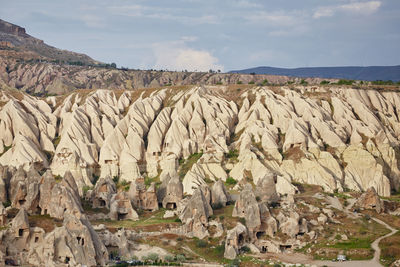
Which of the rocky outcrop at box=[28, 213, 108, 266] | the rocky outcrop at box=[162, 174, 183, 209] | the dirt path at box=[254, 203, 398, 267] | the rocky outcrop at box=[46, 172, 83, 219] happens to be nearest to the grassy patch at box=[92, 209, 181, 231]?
the rocky outcrop at box=[162, 174, 183, 209]

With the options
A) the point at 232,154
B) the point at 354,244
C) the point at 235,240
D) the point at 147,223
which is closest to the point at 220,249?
the point at 235,240

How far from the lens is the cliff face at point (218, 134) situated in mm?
85312

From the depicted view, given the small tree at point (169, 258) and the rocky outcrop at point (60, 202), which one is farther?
the rocky outcrop at point (60, 202)

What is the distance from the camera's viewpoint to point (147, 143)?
320ft

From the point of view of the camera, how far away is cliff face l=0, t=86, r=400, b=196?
85312 millimetres

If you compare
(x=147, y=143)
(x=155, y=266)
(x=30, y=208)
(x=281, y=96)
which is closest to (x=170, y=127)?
(x=147, y=143)

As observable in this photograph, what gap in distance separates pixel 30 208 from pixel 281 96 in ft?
173

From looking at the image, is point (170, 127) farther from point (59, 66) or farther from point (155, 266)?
point (59, 66)

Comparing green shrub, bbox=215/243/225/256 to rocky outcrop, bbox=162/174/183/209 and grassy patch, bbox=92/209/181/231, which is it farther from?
rocky outcrop, bbox=162/174/183/209

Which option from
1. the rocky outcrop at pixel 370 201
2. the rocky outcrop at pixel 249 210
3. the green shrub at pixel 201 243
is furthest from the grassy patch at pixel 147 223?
the rocky outcrop at pixel 370 201

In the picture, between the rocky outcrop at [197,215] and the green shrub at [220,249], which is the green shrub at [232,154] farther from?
Answer: the green shrub at [220,249]

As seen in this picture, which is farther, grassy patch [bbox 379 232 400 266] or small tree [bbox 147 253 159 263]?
small tree [bbox 147 253 159 263]

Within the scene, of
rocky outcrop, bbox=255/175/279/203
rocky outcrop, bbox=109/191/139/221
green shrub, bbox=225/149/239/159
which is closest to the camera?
rocky outcrop, bbox=255/175/279/203

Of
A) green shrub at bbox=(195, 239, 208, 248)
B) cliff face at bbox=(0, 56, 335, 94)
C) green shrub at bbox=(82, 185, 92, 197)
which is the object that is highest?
cliff face at bbox=(0, 56, 335, 94)
